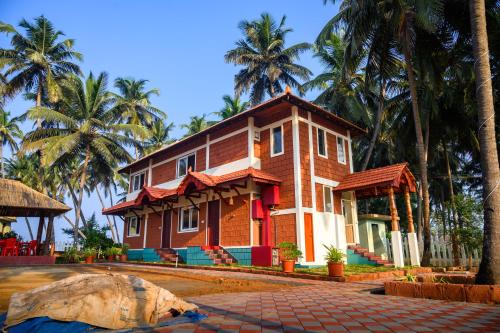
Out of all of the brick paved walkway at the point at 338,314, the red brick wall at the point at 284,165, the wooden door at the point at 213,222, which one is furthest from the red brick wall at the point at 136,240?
the brick paved walkway at the point at 338,314

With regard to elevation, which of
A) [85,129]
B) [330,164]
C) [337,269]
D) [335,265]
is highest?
[85,129]

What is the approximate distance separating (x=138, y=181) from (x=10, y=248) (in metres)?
9.15

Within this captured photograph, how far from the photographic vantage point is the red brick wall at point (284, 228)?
46.6 feet

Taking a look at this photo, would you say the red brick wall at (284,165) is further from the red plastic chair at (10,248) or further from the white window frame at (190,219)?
the red plastic chair at (10,248)

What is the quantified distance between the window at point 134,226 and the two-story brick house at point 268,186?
5126 millimetres

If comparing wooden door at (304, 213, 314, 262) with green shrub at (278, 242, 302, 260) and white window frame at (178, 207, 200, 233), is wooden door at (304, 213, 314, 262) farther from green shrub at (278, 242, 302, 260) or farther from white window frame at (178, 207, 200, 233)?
white window frame at (178, 207, 200, 233)

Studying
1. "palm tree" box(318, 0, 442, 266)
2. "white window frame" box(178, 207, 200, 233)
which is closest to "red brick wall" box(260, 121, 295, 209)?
"palm tree" box(318, 0, 442, 266)

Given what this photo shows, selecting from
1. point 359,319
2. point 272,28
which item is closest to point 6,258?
point 359,319

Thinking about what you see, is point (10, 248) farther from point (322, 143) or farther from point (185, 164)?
point (322, 143)

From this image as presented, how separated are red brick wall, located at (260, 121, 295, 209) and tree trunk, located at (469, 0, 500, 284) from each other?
804 cm

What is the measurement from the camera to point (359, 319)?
4570 millimetres

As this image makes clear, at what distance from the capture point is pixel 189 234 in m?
18.7

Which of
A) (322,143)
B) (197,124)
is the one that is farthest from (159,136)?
(322,143)

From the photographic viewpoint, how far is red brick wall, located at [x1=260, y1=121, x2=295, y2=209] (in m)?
14.8
